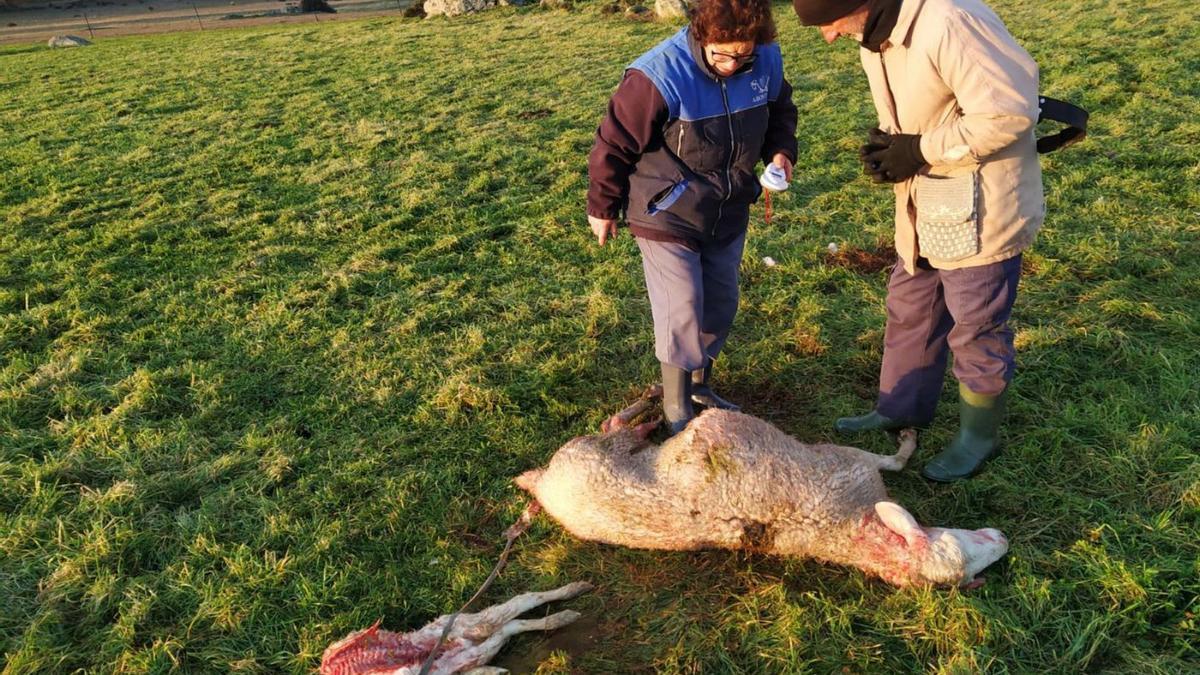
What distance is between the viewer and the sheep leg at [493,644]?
2.55 metres

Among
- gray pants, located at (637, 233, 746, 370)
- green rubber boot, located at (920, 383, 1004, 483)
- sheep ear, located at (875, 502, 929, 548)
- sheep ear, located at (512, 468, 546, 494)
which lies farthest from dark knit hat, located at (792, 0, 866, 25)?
sheep ear, located at (512, 468, 546, 494)

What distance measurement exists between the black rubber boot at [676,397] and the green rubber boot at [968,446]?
112 cm

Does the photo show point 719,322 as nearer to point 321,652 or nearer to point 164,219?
point 321,652

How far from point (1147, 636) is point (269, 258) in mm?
6008

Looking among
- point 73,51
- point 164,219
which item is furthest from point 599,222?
point 73,51

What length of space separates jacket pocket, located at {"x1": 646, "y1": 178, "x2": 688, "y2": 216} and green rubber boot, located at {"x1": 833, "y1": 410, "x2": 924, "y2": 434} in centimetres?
146

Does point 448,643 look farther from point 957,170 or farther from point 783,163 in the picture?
point 957,170

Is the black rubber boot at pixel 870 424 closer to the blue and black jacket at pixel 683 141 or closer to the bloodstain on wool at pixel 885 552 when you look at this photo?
the bloodstain on wool at pixel 885 552

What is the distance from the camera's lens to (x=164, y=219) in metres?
6.86

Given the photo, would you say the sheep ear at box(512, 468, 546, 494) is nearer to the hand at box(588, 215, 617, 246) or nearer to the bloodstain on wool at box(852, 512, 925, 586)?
the hand at box(588, 215, 617, 246)

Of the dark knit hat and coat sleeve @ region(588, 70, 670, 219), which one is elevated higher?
the dark knit hat

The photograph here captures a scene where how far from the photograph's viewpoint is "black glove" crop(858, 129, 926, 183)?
109 inches

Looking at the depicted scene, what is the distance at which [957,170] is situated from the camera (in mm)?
2742

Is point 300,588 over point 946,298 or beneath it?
beneath
